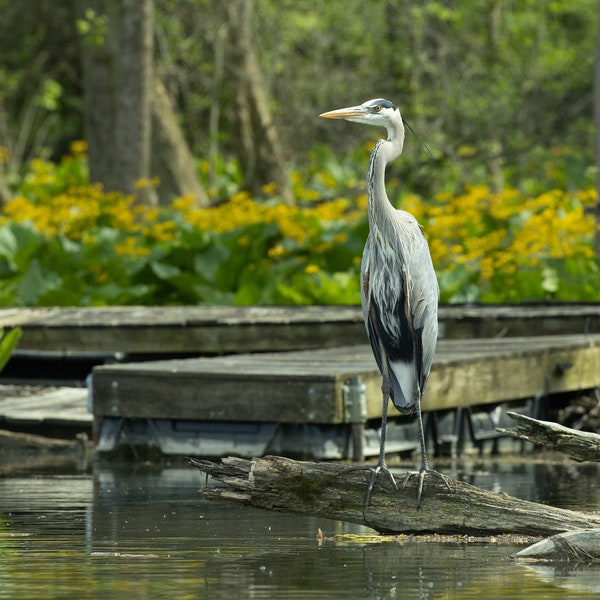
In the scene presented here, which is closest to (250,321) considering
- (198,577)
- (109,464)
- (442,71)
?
(109,464)

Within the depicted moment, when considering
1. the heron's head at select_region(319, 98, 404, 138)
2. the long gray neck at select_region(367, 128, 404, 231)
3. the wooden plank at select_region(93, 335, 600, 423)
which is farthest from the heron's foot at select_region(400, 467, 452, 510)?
the wooden plank at select_region(93, 335, 600, 423)

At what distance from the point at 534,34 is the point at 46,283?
50.3 ft

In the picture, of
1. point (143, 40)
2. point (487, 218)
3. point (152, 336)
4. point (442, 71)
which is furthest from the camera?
point (442, 71)

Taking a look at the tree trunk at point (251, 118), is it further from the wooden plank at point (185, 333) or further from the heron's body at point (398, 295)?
the heron's body at point (398, 295)

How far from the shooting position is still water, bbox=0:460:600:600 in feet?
18.0

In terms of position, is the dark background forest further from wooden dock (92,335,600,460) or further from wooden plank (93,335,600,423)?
wooden dock (92,335,600,460)

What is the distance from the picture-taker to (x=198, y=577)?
226 inches

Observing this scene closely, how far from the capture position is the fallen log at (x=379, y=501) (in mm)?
6391

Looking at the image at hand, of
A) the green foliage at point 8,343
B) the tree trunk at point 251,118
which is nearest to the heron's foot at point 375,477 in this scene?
the green foliage at point 8,343

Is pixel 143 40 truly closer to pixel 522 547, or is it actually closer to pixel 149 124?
pixel 149 124

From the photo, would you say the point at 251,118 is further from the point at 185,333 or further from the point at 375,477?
the point at 375,477

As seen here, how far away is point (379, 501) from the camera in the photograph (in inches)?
261

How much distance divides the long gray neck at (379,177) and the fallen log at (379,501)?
1.16m

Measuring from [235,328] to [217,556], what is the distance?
20.6ft
